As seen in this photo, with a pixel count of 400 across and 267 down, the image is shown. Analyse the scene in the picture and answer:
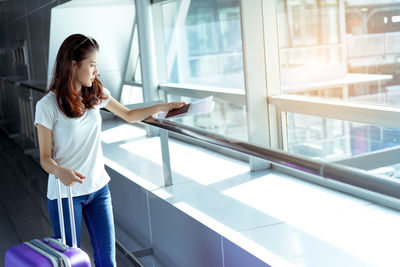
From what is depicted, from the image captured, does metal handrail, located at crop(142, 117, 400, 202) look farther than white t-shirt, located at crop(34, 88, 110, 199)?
No

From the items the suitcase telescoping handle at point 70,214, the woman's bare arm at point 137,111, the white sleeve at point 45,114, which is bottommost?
the suitcase telescoping handle at point 70,214

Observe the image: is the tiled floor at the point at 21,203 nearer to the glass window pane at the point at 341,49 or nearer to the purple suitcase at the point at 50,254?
the purple suitcase at the point at 50,254

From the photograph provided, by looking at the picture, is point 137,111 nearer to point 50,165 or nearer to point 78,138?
point 78,138

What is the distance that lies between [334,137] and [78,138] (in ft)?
8.07

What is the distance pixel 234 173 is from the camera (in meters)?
4.33

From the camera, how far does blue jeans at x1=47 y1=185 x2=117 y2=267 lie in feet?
8.16

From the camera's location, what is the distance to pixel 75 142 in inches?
95.6

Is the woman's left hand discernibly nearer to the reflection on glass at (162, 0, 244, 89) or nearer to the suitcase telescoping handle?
the suitcase telescoping handle

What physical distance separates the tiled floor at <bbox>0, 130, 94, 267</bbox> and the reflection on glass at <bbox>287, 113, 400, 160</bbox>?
197 centimetres

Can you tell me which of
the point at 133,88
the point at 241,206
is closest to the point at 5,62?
the point at 133,88

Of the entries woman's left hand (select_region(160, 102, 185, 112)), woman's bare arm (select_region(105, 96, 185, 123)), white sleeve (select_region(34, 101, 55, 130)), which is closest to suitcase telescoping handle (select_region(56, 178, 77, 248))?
white sleeve (select_region(34, 101, 55, 130))

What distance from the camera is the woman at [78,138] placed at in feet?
7.66

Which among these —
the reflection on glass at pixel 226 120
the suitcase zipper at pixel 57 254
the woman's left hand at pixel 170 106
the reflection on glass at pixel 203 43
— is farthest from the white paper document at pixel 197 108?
the reflection on glass at pixel 203 43

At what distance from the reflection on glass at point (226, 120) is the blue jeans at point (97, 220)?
8.04 ft
